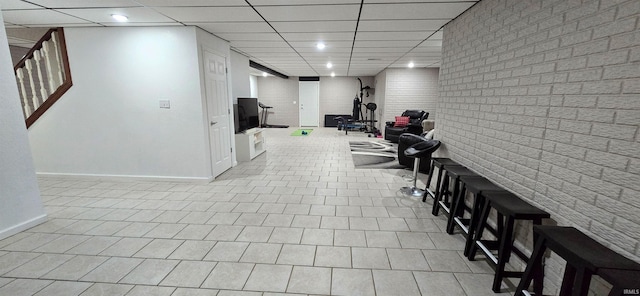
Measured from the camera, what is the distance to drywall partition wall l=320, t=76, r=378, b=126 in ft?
36.8

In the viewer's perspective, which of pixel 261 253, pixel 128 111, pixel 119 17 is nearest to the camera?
pixel 261 253

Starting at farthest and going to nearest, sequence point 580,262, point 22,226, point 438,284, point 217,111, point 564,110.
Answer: point 217,111
point 22,226
point 438,284
point 564,110
point 580,262

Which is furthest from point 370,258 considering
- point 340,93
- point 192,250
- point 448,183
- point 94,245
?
point 340,93

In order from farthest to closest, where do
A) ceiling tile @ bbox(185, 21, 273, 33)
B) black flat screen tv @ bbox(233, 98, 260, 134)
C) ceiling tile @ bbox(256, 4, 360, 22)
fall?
1. black flat screen tv @ bbox(233, 98, 260, 134)
2. ceiling tile @ bbox(185, 21, 273, 33)
3. ceiling tile @ bbox(256, 4, 360, 22)

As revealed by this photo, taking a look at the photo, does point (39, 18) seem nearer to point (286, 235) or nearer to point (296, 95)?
point (286, 235)

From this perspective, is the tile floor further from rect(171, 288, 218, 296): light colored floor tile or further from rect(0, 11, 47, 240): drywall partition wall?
rect(0, 11, 47, 240): drywall partition wall

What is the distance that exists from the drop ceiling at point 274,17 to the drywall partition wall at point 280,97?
6.78 metres

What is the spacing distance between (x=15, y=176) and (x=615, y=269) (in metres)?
4.50

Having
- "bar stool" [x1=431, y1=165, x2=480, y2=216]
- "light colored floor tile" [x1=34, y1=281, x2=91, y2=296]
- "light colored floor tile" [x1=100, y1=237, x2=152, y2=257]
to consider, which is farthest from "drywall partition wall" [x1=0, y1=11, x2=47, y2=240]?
"bar stool" [x1=431, y1=165, x2=480, y2=216]

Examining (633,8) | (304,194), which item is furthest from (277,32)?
(633,8)

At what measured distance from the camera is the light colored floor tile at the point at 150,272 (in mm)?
1902

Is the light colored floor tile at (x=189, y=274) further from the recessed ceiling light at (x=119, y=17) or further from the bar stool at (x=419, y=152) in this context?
the recessed ceiling light at (x=119, y=17)

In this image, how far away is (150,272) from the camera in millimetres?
2002

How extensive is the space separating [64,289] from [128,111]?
282cm
